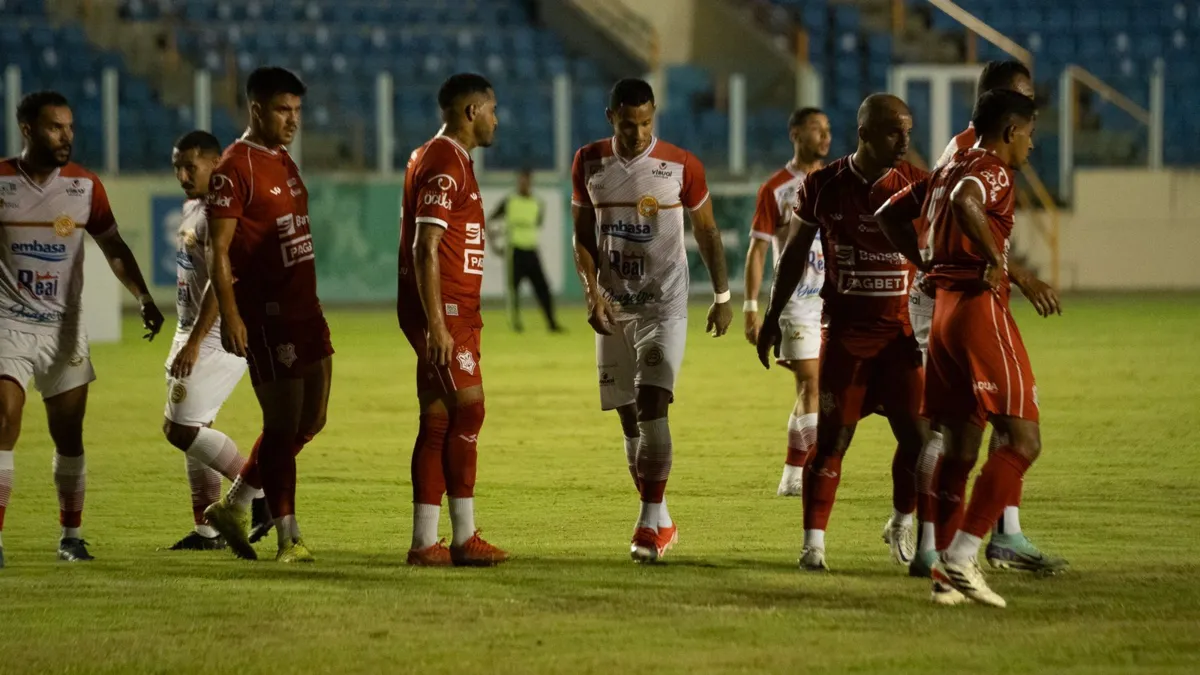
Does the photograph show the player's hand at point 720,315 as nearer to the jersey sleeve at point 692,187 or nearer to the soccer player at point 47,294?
the jersey sleeve at point 692,187

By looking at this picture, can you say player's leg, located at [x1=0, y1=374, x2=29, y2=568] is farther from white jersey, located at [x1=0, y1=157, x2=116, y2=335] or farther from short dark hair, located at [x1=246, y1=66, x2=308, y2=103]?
short dark hair, located at [x1=246, y1=66, x2=308, y2=103]

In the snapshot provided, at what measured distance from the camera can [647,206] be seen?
26.6 feet

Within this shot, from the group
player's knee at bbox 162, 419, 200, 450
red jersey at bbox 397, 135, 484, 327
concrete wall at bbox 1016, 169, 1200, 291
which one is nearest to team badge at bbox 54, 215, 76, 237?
player's knee at bbox 162, 419, 200, 450

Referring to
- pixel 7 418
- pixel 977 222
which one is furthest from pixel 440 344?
pixel 977 222

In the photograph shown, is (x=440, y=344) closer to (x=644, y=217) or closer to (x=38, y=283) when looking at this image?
(x=644, y=217)

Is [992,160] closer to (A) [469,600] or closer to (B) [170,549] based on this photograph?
(A) [469,600]

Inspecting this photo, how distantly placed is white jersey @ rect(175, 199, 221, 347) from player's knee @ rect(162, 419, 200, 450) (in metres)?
0.43

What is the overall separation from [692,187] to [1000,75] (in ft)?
4.80

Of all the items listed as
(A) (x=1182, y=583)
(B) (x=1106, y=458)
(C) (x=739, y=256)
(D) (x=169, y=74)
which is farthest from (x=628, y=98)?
(D) (x=169, y=74)

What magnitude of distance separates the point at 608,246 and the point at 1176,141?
2333 centimetres

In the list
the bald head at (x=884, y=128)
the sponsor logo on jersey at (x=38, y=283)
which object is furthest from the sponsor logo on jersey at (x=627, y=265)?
the sponsor logo on jersey at (x=38, y=283)

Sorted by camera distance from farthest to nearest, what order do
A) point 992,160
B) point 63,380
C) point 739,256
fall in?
point 739,256 → point 63,380 → point 992,160

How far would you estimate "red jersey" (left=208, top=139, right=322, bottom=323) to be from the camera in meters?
7.64

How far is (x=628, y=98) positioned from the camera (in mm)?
7906
